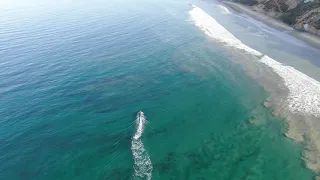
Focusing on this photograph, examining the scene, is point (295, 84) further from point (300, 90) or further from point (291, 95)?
point (291, 95)

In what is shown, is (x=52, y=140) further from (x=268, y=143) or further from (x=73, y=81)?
(x=268, y=143)

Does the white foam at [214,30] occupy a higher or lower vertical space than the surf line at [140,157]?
lower

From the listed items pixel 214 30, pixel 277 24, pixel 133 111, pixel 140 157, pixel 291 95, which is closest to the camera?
pixel 140 157

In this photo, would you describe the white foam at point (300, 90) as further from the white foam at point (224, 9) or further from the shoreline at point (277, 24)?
the white foam at point (224, 9)

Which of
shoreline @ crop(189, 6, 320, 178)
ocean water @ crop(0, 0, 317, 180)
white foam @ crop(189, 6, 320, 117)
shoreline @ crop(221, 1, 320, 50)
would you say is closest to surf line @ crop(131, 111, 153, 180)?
ocean water @ crop(0, 0, 317, 180)

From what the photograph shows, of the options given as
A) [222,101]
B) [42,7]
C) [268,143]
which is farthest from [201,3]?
[268,143]

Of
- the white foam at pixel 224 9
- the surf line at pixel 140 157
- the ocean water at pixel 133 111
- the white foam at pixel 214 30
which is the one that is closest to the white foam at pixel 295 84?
the white foam at pixel 214 30

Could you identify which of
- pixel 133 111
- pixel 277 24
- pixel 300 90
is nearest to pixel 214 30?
pixel 277 24
